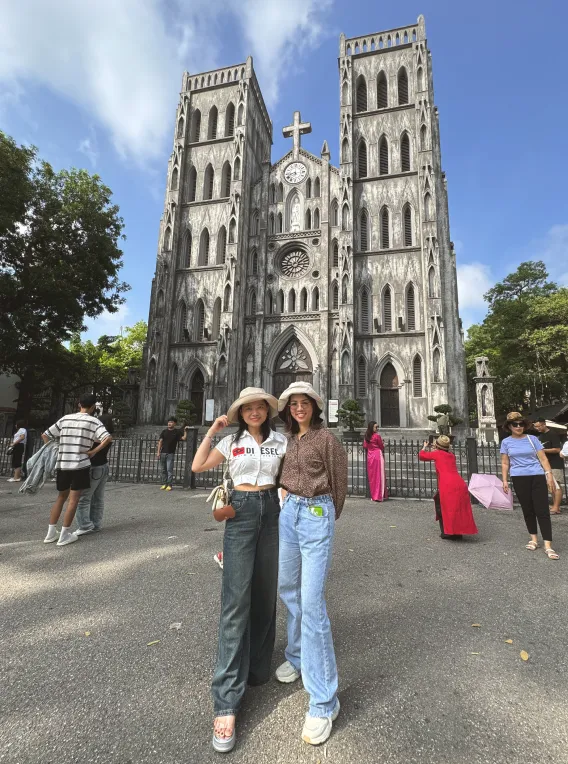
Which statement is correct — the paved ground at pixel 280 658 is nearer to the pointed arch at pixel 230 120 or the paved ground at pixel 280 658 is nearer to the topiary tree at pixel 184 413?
the topiary tree at pixel 184 413

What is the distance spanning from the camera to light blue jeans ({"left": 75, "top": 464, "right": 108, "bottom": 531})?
215 inches

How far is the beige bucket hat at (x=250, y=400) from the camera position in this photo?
7.55ft

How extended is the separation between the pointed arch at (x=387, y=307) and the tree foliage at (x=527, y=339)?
11.5 meters

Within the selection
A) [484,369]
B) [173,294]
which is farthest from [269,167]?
[484,369]

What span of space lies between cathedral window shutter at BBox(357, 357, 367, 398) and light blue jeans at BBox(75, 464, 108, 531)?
662 inches

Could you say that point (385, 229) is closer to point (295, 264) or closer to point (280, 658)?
point (295, 264)

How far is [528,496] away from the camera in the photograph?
16.4 feet

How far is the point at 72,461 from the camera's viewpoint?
4.96 meters

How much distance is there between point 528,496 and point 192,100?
32524mm

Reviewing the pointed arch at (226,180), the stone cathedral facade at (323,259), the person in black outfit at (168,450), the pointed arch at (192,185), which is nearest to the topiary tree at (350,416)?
the stone cathedral facade at (323,259)

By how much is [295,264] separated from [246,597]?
23311 mm

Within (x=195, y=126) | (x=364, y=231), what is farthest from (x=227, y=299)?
(x=195, y=126)

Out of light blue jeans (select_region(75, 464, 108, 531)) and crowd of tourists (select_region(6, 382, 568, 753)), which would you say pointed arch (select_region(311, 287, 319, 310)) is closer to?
light blue jeans (select_region(75, 464, 108, 531))

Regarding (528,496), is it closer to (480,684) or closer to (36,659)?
(480,684)
